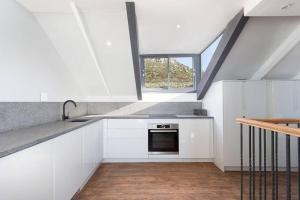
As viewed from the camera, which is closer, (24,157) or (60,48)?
(24,157)

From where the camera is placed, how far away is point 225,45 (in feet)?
10.7

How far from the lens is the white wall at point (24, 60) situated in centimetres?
209

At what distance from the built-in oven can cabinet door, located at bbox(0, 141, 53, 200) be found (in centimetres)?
242

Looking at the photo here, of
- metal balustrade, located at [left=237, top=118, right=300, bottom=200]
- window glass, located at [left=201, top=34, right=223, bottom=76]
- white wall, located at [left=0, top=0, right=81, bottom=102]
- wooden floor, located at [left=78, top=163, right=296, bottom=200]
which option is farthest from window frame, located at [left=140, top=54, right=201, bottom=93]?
metal balustrade, located at [left=237, top=118, right=300, bottom=200]

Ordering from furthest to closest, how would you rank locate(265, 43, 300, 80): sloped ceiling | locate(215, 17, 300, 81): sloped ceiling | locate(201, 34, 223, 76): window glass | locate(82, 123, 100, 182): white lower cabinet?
1. locate(201, 34, 223, 76): window glass
2. locate(265, 43, 300, 80): sloped ceiling
3. locate(215, 17, 300, 81): sloped ceiling
4. locate(82, 123, 100, 182): white lower cabinet

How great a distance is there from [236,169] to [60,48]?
3.45 metres

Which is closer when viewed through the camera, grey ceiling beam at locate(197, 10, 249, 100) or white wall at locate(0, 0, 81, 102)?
white wall at locate(0, 0, 81, 102)

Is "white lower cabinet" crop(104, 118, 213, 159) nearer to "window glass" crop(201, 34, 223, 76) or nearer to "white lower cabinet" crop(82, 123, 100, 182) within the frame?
"white lower cabinet" crop(82, 123, 100, 182)

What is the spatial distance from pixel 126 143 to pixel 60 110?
4.50 feet

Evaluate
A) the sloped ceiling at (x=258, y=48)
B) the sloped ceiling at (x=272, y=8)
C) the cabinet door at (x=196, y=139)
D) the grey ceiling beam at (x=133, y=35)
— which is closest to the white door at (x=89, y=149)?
the grey ceiling beam at (x=133, y=35)

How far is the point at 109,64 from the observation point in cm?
381

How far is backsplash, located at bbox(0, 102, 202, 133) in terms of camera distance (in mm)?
2117

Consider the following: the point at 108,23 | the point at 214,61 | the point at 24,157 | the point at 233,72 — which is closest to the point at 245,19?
the point at 214,61

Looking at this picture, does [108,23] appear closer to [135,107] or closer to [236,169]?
[135,107]
